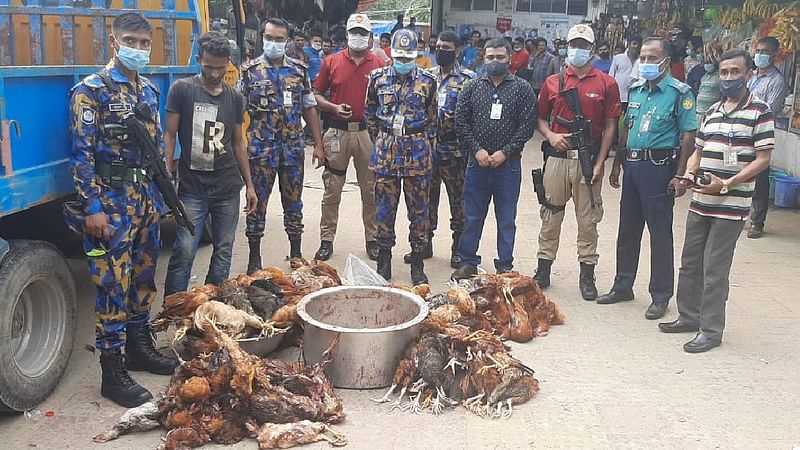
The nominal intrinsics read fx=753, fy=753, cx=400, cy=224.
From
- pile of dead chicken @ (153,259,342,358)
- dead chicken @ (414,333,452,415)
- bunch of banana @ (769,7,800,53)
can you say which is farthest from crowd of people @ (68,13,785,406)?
bunch of banana @ (769,7,800,53)

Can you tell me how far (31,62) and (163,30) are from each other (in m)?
1.62

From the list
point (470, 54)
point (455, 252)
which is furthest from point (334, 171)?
point (470, 54)

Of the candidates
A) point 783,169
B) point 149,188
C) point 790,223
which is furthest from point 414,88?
point 783,169

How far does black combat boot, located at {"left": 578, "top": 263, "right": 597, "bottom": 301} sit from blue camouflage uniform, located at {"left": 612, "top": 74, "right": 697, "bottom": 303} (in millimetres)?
393

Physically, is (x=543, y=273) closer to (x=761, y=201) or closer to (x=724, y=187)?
(x=724, y=187)

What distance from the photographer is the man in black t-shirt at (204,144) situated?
193 inches

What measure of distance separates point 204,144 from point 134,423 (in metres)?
1.93

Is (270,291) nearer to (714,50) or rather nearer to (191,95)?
(191,95)

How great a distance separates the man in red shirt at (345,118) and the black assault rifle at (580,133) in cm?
188

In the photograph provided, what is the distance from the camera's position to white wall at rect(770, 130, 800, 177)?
9.59m

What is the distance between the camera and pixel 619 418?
4113 mm

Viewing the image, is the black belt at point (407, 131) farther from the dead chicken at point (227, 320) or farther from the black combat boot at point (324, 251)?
the dead chicken at point (227, 320)

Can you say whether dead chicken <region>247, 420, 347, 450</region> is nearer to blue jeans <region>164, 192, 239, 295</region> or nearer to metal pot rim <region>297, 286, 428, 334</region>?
metal pot rim <region>297, 286, 428, 334</region>

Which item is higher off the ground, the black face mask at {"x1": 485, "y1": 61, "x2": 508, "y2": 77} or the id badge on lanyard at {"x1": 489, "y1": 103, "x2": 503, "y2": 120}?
the black face mask at {"x1": 485, "y1": 61, "x2": 508, "y2": 77}
